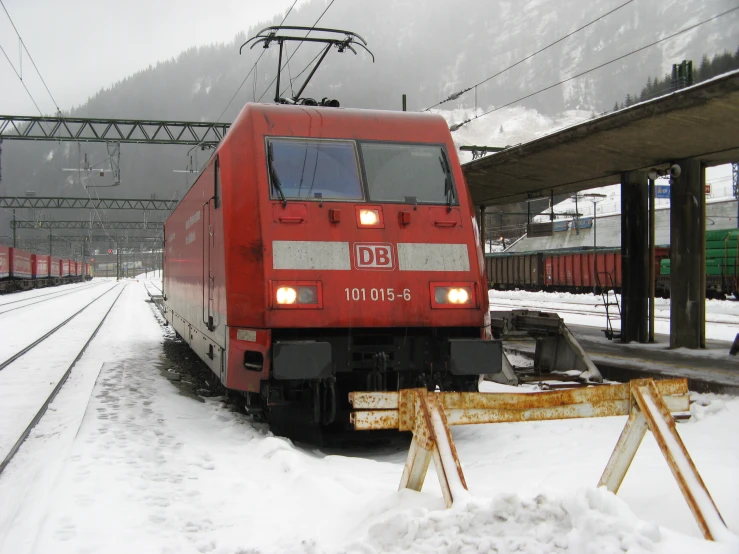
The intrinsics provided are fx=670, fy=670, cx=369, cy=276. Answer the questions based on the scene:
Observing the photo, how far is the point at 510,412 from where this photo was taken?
3.73 meters

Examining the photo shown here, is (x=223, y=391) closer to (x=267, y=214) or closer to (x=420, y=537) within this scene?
(x=267, y=214)

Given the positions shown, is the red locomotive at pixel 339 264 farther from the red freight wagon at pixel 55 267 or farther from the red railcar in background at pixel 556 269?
the red freight wagon at pixel 55 267

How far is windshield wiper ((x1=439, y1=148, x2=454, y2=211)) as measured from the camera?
259 inches

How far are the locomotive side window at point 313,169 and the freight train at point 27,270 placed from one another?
39.1 metres

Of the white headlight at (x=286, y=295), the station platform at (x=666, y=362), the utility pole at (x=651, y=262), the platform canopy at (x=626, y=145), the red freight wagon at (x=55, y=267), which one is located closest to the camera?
the white headlight at (x=286, y=295)

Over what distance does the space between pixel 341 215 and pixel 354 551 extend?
348 centimetres

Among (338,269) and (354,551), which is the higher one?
(338,269)

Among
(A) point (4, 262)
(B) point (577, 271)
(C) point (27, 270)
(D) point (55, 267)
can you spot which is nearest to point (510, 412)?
(B) point (577, 271)

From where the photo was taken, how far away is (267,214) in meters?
5.99

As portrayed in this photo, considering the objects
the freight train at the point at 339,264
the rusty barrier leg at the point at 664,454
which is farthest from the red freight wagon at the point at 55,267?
the rusty barrier leg at the point at 664,454

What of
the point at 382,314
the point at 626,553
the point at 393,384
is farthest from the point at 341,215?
the point at 626,553

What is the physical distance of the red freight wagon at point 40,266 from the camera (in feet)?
167

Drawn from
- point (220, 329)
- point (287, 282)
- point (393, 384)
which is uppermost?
point (287, 282)

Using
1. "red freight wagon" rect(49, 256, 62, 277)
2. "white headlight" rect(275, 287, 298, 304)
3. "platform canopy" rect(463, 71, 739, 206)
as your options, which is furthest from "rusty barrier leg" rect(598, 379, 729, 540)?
"red freight wagon" rect(49, 256, 62, 277)
